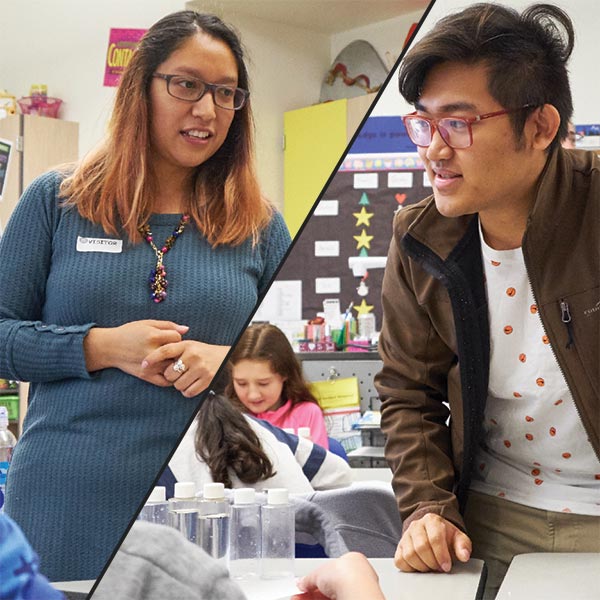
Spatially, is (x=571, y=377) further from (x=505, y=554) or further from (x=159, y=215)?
(x=159, y=215)

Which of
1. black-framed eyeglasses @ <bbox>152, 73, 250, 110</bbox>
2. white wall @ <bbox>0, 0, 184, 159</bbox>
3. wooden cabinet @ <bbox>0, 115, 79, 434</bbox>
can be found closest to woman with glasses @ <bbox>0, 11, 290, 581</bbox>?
black-framed eyeglasses @ <bbox>152, 73, 250, 110</bbox>

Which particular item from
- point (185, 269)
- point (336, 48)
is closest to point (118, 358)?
point (185, 269)

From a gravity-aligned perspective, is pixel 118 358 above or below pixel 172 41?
below

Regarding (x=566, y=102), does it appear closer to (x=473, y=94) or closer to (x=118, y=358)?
(x=473, y=94)

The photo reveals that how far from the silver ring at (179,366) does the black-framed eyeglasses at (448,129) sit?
4.7 inches

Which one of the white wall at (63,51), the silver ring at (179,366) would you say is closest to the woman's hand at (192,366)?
the silver ring at (179,366)

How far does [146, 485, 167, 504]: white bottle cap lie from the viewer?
0.86 ft

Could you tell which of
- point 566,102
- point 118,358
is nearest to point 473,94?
point 566,102

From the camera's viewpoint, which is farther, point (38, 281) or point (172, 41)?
point (38, 281)

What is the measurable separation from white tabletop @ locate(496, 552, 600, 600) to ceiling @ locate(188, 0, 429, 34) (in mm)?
194

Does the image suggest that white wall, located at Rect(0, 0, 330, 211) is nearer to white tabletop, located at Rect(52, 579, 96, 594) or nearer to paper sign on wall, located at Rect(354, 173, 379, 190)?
paper sign on wall, located at Rect(354, 173, 379, 190)

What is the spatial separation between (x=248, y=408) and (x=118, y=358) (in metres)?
0.10

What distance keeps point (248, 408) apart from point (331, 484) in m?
0.05

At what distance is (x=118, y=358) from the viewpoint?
1.15 ft
